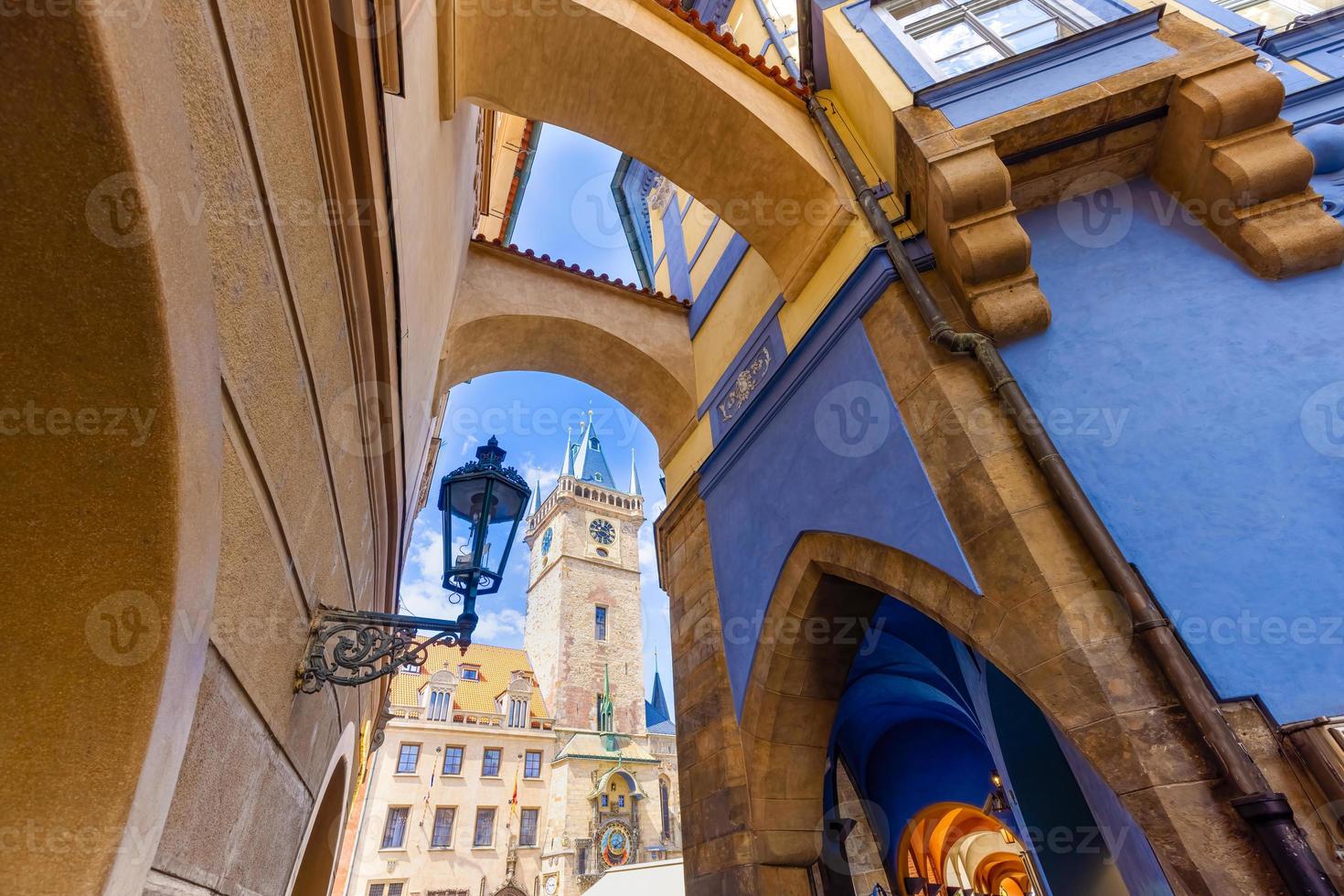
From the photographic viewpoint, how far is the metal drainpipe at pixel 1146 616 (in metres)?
2.37

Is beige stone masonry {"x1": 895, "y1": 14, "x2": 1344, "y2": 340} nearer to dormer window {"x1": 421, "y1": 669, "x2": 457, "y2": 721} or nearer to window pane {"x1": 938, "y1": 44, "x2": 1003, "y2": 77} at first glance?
window pane {"x1": 938, "y1": 44, "x2": 1003, "y2": 77}

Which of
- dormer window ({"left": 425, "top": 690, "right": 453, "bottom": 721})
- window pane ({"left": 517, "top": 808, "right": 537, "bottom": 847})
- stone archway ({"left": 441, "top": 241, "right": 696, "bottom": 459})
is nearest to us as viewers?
stone archway ({"left": 441, "top": 241, "right": 696, "bottom": 459})

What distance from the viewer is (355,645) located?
7.82 feet

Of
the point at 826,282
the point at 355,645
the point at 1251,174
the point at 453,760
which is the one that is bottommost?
the point at 355,645

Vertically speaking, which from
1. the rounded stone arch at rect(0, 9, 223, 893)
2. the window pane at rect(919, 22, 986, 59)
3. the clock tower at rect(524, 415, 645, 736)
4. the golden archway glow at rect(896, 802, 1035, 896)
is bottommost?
the rounded stone arch at rect(0, 9, 223, 893)

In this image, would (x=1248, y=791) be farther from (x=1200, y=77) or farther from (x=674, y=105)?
(x=674, y=105)

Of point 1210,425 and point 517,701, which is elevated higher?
point 517,701

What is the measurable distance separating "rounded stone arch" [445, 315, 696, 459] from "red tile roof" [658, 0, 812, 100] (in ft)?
9.91

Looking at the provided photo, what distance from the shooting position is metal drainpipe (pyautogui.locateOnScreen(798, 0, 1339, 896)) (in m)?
2.37

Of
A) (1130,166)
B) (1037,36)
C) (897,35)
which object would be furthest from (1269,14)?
(897,35)

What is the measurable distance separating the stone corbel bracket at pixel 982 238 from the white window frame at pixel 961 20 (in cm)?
115

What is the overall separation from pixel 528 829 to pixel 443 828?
4.03 metres

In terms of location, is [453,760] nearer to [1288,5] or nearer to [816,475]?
[816,475]

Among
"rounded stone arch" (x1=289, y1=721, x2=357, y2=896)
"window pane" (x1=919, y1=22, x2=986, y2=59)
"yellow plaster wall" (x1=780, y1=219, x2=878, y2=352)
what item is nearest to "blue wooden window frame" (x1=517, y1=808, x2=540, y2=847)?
"rounded stone arch" (x1=289, y1=721, x2=357, y2=896)
